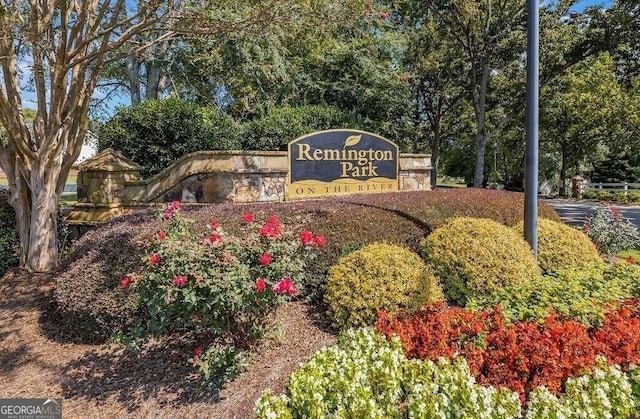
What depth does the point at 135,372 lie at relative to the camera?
3.01 meters

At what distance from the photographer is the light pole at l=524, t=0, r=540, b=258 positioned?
4074 millimetres

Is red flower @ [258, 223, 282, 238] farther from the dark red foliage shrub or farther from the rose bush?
the dark red foliage shrub

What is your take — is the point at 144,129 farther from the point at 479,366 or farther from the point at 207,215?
the point at 479,366

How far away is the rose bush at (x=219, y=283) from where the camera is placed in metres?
2.45

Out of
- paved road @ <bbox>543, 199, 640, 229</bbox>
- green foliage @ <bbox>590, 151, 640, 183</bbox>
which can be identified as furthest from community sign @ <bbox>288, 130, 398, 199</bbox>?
green foliage @ <bbox>590, 151, 640, 183</bbox>

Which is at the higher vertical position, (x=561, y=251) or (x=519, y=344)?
(x=561, y=251)

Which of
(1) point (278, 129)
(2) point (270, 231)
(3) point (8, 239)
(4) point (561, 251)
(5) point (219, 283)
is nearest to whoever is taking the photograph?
(5) point (219, 283)

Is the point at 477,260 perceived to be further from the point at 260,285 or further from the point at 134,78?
the point at 134,78

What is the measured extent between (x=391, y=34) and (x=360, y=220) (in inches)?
380

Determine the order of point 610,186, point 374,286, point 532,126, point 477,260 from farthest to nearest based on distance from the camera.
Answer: point 610,186 < point 532,126 < point 477,260 < point 374,286

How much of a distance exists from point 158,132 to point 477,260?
5.79m

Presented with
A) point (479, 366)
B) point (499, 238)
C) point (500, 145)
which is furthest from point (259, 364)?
point (500, 145)

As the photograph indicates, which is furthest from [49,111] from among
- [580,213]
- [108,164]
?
[580,213]

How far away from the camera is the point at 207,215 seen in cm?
418
